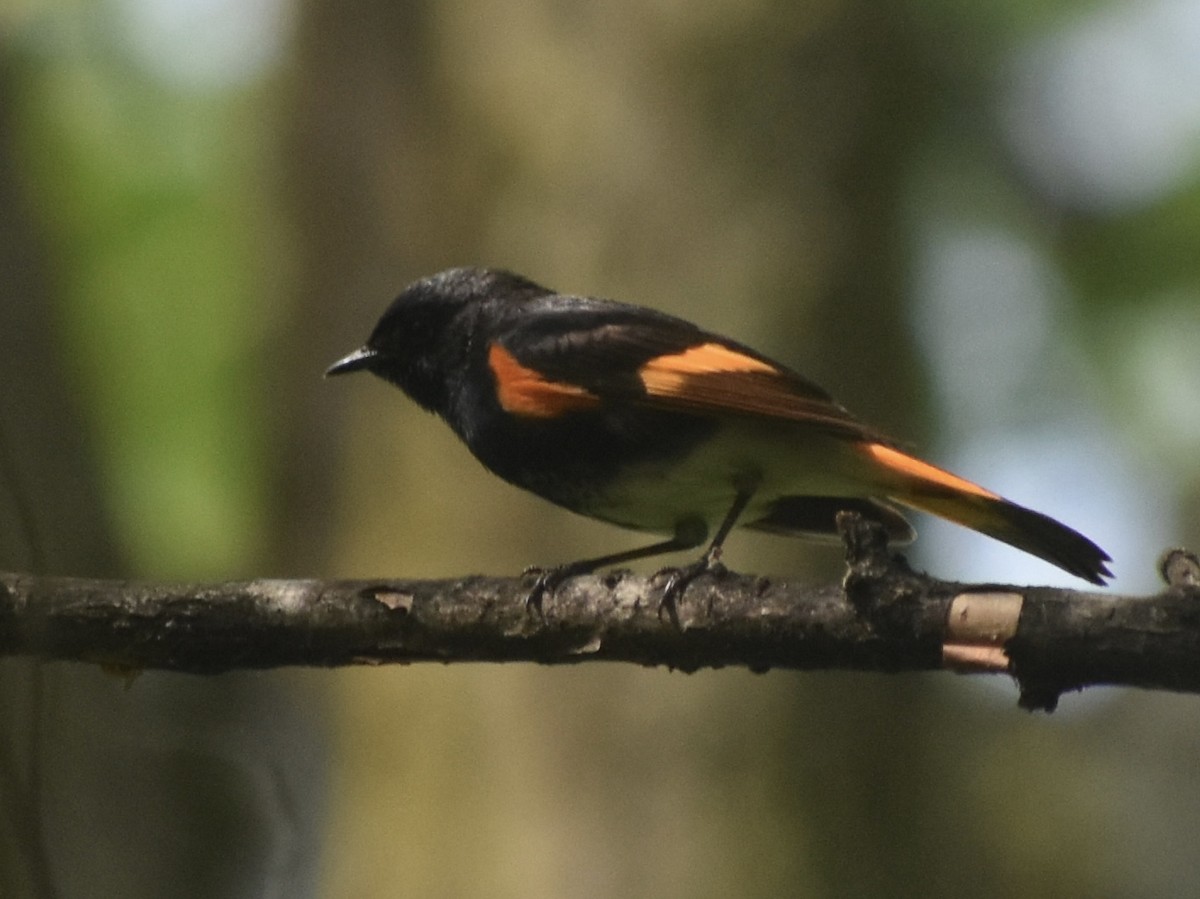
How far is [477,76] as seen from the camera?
584 cm

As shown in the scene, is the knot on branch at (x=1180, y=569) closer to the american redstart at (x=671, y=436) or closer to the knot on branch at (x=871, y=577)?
the knot on branch at (x=871, y=577)

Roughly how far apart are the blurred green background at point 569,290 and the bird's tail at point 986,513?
1.50m

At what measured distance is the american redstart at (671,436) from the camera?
9.45ft

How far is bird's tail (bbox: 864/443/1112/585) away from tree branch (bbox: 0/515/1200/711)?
69 centimetres

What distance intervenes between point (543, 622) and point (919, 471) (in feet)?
3.16

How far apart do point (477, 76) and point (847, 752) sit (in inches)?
126

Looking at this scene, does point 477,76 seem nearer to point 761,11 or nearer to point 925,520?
point 761,11

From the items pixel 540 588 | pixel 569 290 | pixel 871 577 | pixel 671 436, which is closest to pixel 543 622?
pixel 540 588

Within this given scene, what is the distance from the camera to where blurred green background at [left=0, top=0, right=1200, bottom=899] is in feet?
14.9

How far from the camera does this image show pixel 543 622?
2.28 m

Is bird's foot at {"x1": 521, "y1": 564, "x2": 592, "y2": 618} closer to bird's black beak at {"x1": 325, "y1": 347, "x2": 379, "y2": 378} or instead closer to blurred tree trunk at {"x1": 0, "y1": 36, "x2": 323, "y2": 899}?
blurred tree trunk at {"x1": 0, "y1": 36, "x2": 323, "y2": 899}

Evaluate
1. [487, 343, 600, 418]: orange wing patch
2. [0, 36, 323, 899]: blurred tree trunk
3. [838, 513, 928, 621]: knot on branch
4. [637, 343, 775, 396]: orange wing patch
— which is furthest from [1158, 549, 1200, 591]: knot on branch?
[0, 36, 323, 899]: blurred tree trunk

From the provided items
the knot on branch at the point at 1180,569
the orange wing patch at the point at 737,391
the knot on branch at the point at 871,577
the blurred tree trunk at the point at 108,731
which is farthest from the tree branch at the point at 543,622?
the orange wing patch at the point at 737,391

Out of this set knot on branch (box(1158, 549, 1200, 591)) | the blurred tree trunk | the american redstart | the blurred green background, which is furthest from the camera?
the blurred green background
